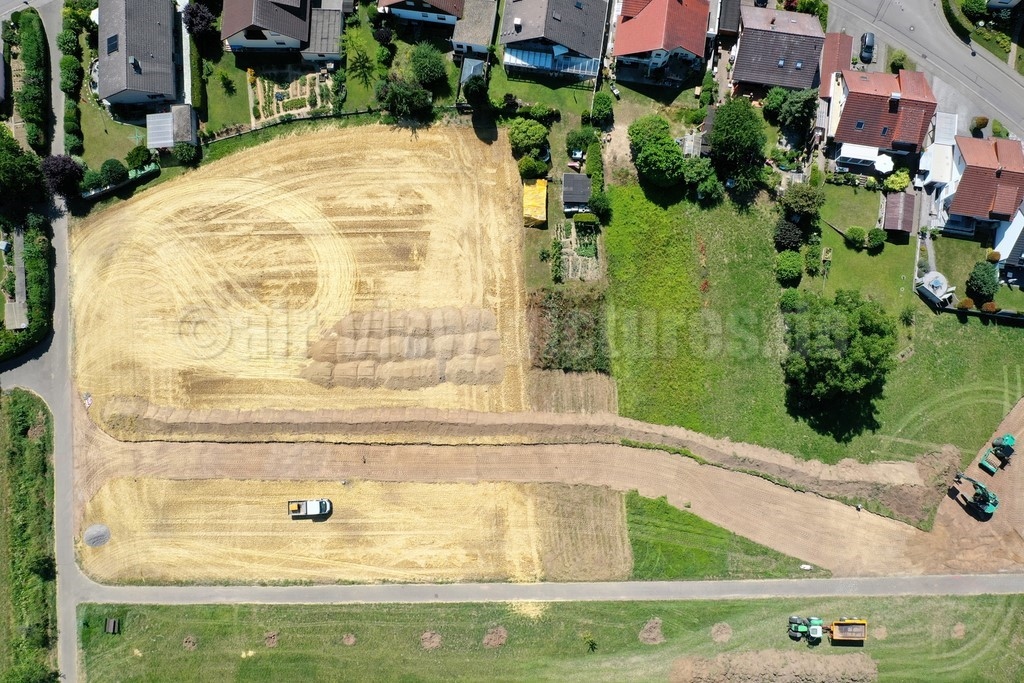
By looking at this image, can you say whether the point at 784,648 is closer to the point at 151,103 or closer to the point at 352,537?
the point at 352,537

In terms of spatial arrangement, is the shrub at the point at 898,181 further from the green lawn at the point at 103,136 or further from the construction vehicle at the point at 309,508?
the green lawn at the point at 103,136

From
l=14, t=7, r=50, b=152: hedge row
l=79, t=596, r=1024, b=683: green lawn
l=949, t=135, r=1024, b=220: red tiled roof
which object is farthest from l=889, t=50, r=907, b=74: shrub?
l=14, t=7, r=50, b=152: hedge row

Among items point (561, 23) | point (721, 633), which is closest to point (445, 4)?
point (561, 23)

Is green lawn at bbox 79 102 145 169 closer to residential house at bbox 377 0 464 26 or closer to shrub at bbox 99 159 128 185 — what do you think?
shrub at bbox 99 159 128 185

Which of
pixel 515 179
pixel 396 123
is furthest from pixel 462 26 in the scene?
pixel 515 179

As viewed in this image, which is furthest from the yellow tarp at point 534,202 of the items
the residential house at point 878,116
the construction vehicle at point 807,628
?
the construction vehicle at point 807,628

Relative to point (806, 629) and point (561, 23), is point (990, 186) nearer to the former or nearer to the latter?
point (561, 23)

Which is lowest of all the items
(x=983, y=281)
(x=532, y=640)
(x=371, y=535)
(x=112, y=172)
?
(x=532, y=640)
